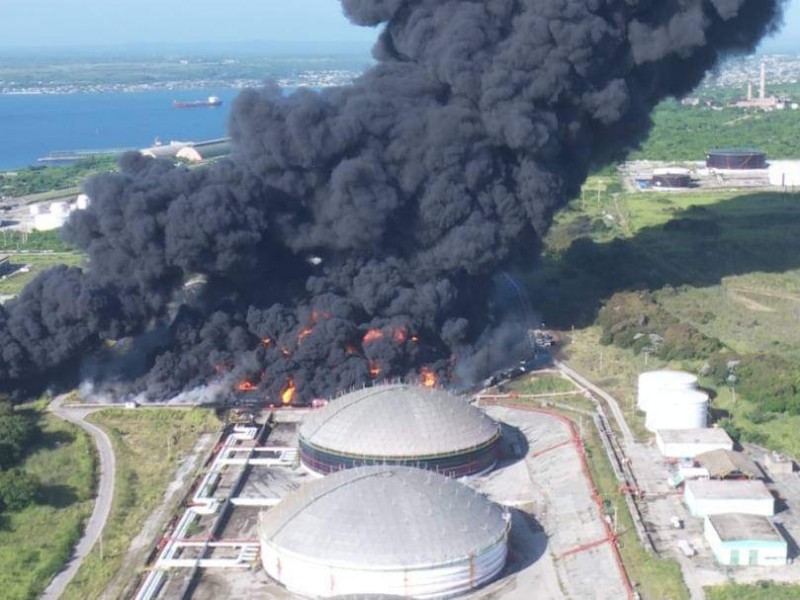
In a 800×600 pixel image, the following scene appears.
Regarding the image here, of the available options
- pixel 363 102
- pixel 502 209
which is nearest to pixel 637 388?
pixel 502 209

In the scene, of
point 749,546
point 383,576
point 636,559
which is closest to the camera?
point 383,576

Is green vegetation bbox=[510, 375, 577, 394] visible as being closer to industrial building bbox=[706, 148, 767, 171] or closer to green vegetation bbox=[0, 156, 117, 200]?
industrial building bbox=[706, 148, 767, 171]

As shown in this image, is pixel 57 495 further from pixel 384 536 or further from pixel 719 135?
pixel 719 135

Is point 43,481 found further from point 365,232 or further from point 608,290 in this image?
point 608,290

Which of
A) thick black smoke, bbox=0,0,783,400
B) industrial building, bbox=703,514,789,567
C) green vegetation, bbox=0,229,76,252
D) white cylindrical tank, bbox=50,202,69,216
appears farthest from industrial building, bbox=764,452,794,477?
white cylindrical tank, bbox=50,202,69,216

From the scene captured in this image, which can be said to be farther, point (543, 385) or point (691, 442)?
point (543, 385)

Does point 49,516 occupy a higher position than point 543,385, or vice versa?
point 49,516

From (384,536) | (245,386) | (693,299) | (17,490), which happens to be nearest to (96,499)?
(17,490)
